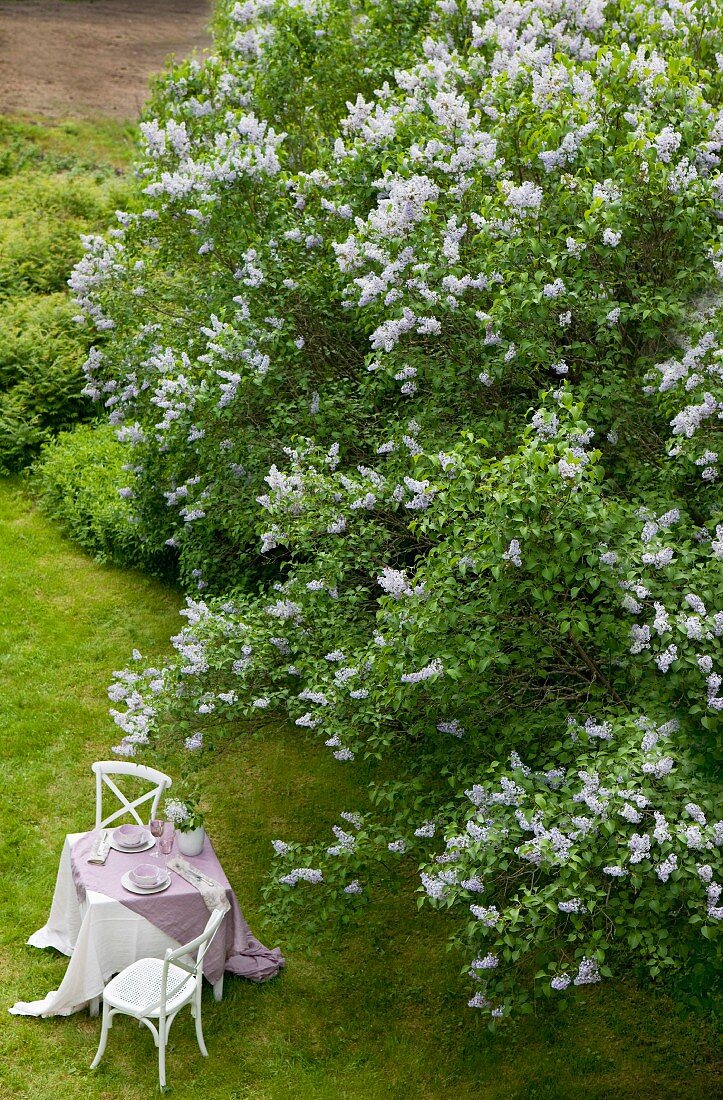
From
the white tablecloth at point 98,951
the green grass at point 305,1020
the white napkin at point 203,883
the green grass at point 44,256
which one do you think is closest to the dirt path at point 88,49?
the green grass at point 44,256

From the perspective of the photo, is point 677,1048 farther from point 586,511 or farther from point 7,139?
point 7,139

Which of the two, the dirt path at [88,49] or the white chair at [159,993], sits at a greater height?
the dirt path at [88,49]

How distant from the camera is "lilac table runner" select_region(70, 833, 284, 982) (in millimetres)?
6605

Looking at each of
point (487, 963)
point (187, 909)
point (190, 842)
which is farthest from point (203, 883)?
point (487, 963)

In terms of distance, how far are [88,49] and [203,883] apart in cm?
2301

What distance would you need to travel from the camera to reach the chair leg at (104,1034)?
625 centimetres

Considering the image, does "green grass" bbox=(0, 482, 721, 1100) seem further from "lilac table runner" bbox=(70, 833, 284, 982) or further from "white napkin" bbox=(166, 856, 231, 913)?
"white napkin" bbox=(166, 856, 231, 913)

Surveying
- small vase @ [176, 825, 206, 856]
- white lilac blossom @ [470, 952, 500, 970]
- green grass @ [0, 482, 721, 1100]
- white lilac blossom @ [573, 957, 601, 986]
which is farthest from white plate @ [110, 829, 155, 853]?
white lilac blossom @ [573, 957, 601, 986]

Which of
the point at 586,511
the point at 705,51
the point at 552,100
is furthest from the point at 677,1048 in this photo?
the point at 705,51

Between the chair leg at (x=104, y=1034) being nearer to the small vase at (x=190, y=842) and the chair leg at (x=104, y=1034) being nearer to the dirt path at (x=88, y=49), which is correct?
the small vase at (x=190, y=842)

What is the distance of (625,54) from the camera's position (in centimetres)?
688

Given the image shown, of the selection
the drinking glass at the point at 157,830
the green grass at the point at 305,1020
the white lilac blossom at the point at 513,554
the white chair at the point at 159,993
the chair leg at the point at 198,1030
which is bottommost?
the green grass at the point at 305,1020

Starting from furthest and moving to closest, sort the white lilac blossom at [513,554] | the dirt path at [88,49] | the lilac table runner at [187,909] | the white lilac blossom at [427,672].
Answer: the dirt path at [88,49], the lilac table runner at [187,909], the white lilac blossom at [427,672], the white lilac blossom at [513,554]

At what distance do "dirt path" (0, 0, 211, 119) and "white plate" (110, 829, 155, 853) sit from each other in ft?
59.5
